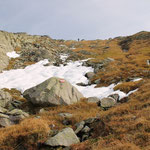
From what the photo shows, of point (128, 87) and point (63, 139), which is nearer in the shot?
point (63, 139)

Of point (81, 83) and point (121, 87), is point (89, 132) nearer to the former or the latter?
point (121, 87)

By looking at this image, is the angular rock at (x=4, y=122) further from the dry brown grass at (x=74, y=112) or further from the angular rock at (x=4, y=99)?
the angular rock at (x=4, y=99)

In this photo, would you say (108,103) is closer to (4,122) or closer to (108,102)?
(108,102)

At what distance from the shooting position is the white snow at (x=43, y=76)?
24.9 m

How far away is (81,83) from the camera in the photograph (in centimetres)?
2830

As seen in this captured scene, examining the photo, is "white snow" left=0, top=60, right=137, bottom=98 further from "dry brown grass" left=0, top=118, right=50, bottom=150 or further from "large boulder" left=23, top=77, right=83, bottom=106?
"dry brown grass" left=0, top=118, right=50, bottom=150

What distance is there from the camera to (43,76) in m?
33.1

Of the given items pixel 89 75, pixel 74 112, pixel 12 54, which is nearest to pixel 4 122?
pixel 74 112

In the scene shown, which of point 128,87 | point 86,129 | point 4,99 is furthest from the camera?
point 128,87

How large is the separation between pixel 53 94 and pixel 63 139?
28.2 feet

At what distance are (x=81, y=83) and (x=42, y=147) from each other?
19379 millimetres

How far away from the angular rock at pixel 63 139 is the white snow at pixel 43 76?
12051mm

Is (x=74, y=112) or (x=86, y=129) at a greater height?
(x=86, y=129)

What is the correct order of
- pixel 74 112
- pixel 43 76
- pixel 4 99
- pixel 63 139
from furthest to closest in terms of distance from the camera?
pixel 43 76, pixel 4 99, pixel 74 112, pixel 63 139
